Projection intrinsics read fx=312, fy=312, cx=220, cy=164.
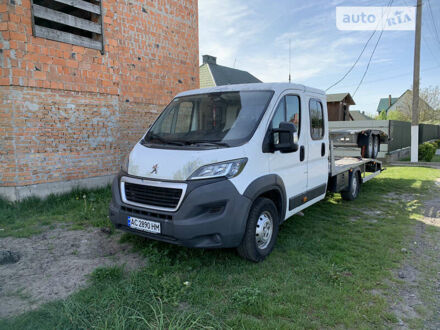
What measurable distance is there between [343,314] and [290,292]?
53cm

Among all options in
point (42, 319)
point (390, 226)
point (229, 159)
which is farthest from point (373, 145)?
point (42, 319)

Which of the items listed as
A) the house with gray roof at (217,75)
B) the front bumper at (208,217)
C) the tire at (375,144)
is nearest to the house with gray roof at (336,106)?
the house with gray roof at (217,75)

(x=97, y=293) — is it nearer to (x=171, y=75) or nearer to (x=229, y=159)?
(x=229, y=159)

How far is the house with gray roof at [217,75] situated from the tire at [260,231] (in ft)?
62.9

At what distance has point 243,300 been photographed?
9.91 feet

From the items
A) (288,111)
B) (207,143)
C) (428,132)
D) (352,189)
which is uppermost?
(288,111)

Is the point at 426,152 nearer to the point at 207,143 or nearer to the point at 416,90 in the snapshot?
the point at 416,90

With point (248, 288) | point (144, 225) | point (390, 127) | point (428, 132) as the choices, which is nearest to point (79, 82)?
point (144, 225)

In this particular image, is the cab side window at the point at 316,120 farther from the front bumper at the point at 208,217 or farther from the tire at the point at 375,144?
the tire at the point at 375,144

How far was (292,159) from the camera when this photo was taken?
449 cm

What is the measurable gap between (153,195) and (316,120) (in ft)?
10.2

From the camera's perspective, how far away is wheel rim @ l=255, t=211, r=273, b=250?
153 inches

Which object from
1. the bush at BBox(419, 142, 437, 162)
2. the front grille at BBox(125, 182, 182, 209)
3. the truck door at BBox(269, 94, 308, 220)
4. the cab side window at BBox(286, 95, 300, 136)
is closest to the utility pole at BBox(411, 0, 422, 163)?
the bush at BBox(419, 142, 437, 162)

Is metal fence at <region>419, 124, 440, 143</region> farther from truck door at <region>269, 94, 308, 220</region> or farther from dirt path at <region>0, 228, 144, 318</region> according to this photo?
dirt path at <region>0, 228, 144, 318</region>
